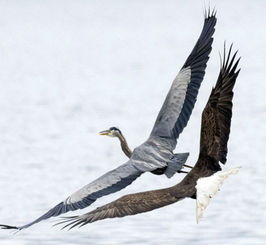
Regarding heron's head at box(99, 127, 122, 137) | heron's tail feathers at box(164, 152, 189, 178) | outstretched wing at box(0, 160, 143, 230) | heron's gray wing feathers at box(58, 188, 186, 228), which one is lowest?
heron's gray wing feathers at box(58, 188, 186, 228)

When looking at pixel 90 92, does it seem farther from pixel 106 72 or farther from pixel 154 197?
pixel 154 197

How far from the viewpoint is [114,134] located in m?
12.7

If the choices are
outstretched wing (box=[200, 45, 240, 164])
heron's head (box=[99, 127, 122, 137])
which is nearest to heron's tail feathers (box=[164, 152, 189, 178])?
outstretched wing (box=[200, 45, 240, 164])

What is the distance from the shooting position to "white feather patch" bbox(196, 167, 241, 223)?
954 cm

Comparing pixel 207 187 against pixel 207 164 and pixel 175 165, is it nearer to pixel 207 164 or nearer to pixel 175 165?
pixel 207 164

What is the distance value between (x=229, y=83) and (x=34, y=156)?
7243 millimetres

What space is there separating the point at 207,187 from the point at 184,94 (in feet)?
7.01

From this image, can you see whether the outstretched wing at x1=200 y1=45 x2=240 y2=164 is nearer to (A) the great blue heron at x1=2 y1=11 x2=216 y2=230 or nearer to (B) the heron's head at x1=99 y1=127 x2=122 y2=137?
(A) the great blue heron at x1=2 y1=11 x2=216 y2=230

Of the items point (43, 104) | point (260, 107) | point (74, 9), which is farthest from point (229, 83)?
point (74, 9)

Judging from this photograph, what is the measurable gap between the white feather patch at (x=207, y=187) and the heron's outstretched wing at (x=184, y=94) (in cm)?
159

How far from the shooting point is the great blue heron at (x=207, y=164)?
9711mm

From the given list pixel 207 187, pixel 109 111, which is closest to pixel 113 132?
pixel 207 187

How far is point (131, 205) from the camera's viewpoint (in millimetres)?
9719

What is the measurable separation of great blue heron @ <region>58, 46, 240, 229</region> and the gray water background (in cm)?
113
